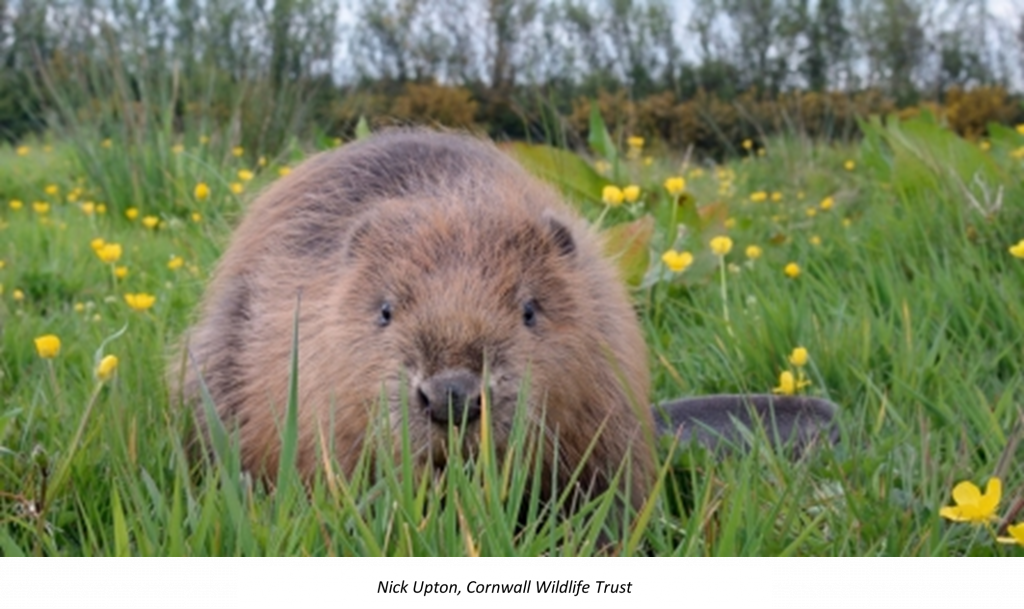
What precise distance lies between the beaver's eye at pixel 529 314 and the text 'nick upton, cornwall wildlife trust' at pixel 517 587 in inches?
33.9

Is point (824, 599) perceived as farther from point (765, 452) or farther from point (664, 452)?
point (664, 452)

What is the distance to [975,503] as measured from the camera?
1.59m

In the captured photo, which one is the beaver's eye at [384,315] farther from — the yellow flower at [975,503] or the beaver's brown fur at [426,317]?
the yellow flower at [975,503]

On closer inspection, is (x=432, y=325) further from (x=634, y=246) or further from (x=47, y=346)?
(x=634, y=246)

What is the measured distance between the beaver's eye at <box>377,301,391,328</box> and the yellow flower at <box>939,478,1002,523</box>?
1.07 meters

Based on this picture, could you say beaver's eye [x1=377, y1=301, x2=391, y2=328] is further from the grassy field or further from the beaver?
the grassy field

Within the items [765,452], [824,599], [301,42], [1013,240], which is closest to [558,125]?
[1013,240]

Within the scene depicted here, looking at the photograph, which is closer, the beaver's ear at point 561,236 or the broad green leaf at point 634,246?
the beaver's ear at point 561,236

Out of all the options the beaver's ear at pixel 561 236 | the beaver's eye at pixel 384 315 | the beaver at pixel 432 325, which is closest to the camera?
the beaver at pixel 432 325

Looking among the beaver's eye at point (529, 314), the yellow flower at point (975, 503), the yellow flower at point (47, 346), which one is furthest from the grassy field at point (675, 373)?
the beaver's eye at point (529, 314)

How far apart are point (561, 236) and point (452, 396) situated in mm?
664

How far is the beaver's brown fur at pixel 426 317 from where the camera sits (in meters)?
2.08

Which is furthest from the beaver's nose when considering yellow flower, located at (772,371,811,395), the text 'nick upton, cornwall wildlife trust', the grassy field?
yellow flower, located at (772,371,811,395)

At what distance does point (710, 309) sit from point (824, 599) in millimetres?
2038
